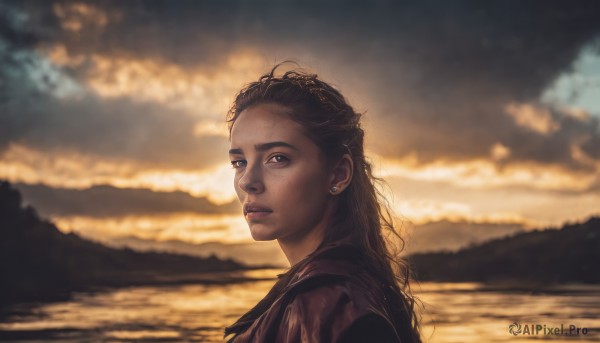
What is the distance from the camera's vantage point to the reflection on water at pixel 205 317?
14828 mm

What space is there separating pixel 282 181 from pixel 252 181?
11cm

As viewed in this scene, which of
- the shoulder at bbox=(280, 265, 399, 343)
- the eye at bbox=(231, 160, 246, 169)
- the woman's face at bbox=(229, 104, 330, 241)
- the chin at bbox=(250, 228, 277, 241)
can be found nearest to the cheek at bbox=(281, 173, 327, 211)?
the woman's face at bbox=(229, 104, 330, 241)

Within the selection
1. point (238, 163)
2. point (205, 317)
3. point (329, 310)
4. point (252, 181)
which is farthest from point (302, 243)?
point (205, 317)

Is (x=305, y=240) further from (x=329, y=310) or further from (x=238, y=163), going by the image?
(x=329, y=310)

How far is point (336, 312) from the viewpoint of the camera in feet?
6.02

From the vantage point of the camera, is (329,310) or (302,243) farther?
(302,243)

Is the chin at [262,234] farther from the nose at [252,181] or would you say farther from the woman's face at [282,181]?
the nose at [252,181]

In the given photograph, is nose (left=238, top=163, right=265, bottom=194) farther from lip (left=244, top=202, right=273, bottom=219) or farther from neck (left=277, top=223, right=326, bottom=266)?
neck (left=277, top=223, right=326, bottom=266)

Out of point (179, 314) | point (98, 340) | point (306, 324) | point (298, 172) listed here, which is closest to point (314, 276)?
point (306, 324)

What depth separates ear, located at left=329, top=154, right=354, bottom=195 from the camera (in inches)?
97.8

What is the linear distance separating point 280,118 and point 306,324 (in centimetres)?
87

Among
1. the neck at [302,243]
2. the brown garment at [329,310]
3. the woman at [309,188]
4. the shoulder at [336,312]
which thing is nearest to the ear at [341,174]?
the woman at [309,188]

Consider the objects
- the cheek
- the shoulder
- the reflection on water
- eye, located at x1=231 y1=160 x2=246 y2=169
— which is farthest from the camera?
the reflection on water

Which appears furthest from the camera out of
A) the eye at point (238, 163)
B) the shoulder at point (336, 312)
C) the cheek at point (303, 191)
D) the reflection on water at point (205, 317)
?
the reflection on water at point (205, 317)
